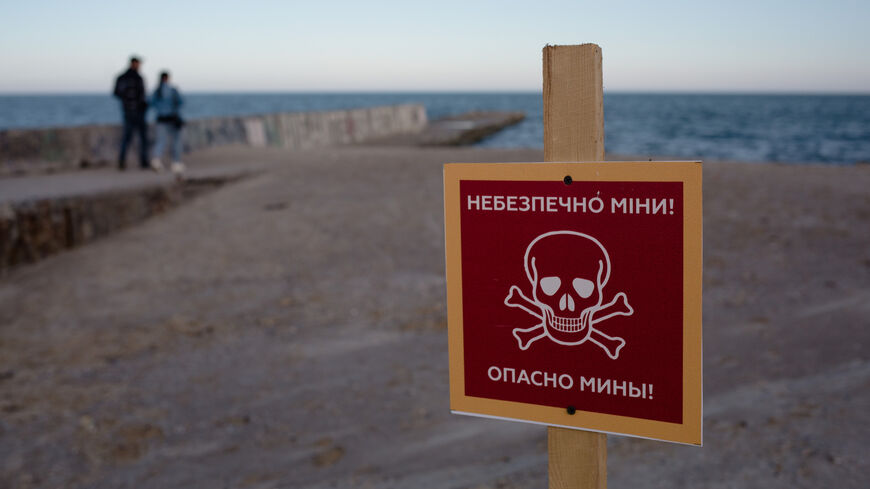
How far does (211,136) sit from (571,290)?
53.4ft

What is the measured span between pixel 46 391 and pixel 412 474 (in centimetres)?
308

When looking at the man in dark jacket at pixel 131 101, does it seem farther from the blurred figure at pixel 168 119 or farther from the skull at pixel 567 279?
the skull at pixel 567 279

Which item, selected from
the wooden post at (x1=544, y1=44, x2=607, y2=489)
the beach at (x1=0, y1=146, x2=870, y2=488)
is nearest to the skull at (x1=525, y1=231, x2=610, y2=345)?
the wooden post at (x1=544, y1=44, x2=607, y2=489)

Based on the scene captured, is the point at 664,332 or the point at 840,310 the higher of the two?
the point at 664,332

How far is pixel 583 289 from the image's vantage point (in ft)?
5.69

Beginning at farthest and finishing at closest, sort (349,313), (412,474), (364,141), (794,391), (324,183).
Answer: (364,141)
(324,183)
(349,313)
(794,391)
(412,474)

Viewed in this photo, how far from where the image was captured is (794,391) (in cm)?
444

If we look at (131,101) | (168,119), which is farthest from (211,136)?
(131,101)

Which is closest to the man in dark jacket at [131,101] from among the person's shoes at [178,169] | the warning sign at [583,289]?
the person's shoes at [178,169]

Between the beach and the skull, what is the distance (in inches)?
79.1

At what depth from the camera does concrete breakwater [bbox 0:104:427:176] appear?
40.4 feet

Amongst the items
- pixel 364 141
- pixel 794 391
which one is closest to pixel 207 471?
pixel 794 391

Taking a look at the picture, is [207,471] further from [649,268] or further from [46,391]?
[649,268]

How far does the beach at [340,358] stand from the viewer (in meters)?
3.84
